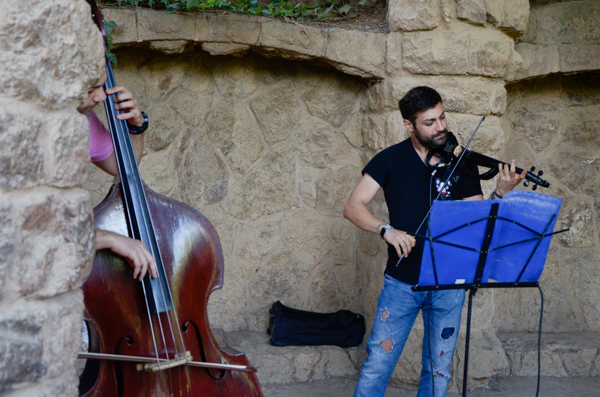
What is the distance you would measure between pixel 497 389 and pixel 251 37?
2452mm

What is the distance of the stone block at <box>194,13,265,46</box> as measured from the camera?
315cm

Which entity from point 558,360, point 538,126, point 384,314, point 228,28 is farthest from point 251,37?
point 558,360

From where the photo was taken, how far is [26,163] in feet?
3.33

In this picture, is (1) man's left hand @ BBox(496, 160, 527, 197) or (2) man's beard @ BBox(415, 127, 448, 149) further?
(2) man's beard @ BBox(415, 127, 448, 149)

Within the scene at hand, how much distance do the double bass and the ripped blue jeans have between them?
2.54 feet

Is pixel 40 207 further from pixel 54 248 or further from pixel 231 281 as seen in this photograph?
pixel 231 281

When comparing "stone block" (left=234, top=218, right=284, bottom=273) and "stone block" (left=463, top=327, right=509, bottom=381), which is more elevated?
"stone block" (left=234, top=218, right=284, bottom=273)

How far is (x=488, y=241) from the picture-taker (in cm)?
209

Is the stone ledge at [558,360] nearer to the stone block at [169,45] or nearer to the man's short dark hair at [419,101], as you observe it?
the man's short dark hair at [419,101]

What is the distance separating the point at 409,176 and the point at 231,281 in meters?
1.55

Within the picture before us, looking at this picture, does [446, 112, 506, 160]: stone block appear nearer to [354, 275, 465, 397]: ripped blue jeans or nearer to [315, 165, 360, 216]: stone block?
[315, 165, 360, 216]: stone block

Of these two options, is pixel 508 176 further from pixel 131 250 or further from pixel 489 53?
pixel 131 250

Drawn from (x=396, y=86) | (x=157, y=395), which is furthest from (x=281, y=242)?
(x=157, y=395)

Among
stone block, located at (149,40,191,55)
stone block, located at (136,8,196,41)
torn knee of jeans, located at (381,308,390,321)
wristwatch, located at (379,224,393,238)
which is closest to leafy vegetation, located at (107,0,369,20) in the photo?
stone block, located at (136,8,196,41)
